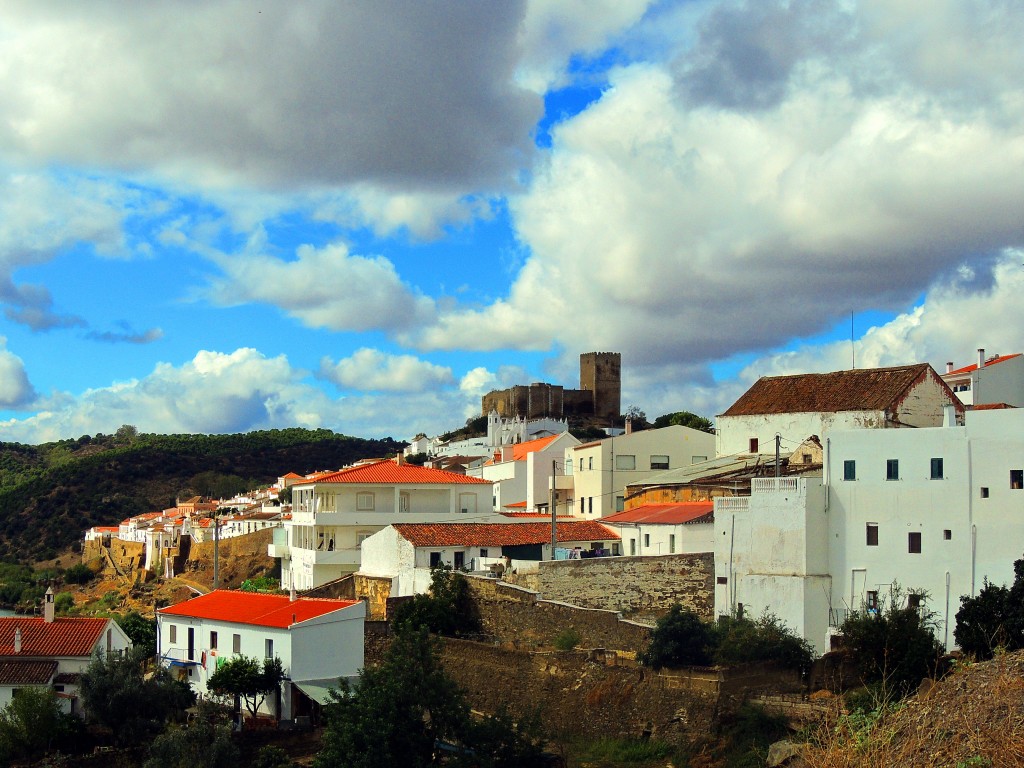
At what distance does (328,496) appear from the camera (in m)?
44.3

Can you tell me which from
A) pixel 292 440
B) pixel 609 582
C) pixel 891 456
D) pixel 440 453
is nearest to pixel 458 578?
pixel 609 582

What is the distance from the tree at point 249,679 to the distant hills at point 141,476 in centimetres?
7764

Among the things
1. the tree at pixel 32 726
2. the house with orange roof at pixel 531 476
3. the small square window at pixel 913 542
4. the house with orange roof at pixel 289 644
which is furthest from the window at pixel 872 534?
the house with orange roof at pixel 531 476

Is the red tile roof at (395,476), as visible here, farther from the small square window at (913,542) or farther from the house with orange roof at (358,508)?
the small square window at (913,542)

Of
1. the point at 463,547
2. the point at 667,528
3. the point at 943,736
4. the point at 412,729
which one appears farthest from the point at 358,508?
the point at 943,736

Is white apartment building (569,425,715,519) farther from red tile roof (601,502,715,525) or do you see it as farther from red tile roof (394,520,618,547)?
red tile roof (394,520,618,547)

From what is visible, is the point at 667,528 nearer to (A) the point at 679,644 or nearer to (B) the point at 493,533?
(B) the point at 493,533

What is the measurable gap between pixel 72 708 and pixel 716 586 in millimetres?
18709

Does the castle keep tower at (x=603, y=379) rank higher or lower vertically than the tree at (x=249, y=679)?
higher

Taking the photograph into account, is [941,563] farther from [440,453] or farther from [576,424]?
[576,424]

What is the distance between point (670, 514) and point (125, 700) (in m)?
17.3

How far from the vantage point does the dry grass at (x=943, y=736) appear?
11375 millimetres

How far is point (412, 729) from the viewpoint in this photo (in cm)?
2542

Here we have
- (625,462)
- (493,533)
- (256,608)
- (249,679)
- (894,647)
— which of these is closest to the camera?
(894,647)
